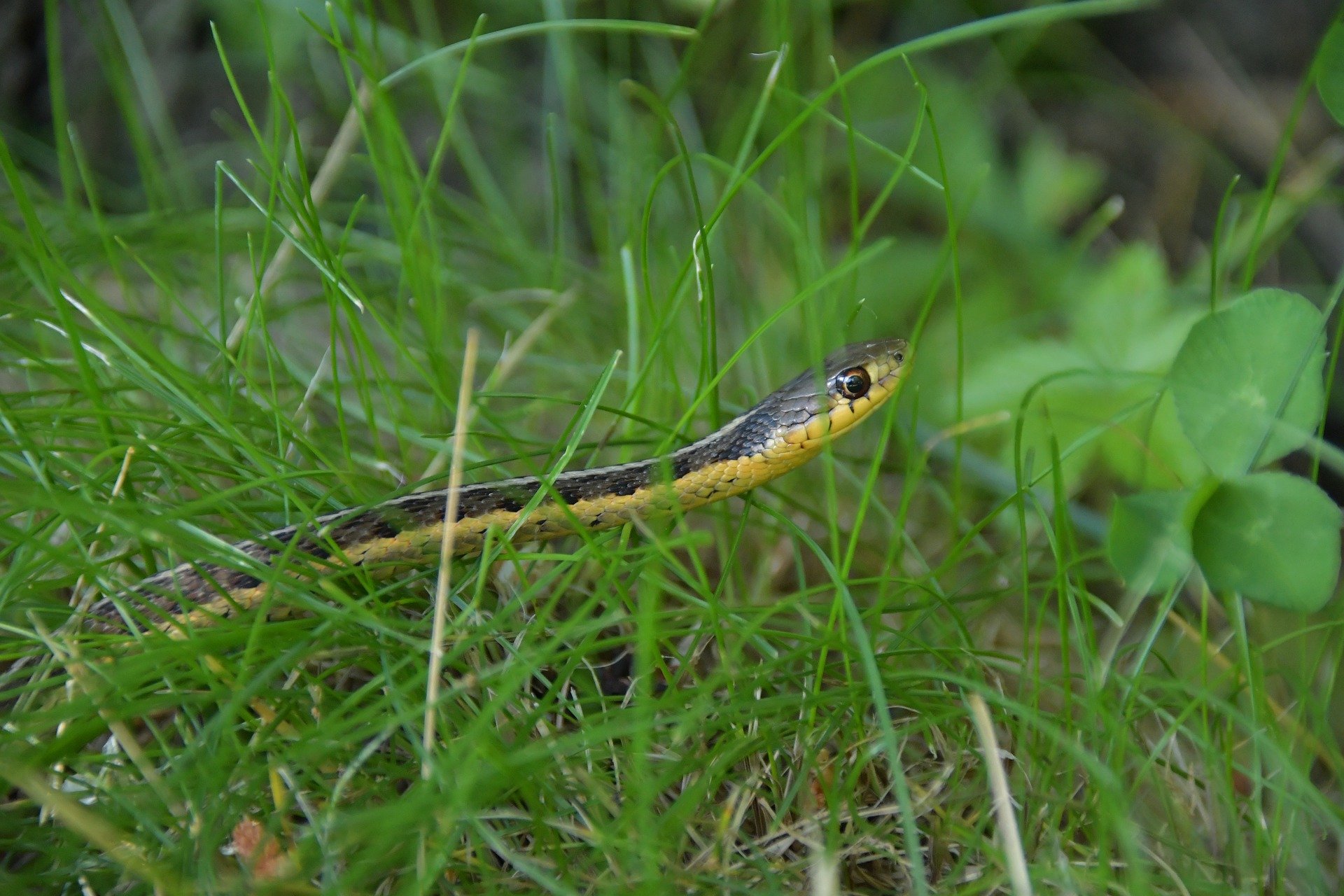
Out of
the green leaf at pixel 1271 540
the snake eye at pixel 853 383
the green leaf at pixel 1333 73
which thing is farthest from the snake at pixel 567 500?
the green leaf at pixel 1333 73

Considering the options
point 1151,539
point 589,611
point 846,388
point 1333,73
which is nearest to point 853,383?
point 846,388

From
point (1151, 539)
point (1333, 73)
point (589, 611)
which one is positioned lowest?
point (1151, 539)

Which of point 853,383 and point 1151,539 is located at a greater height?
point 853,383

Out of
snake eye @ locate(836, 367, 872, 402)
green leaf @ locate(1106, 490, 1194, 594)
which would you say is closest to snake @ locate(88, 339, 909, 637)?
snake eye @ locate(836, 367, 872, 402)

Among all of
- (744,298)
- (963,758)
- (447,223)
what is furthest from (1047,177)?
(963,758)

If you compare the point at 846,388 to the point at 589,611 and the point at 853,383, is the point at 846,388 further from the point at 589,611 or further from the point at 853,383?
the point at 589,611

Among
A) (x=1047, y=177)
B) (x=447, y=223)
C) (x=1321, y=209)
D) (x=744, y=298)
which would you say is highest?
(x=447, y=223)

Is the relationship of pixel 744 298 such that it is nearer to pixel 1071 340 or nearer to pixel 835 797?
pixel 1071 340
